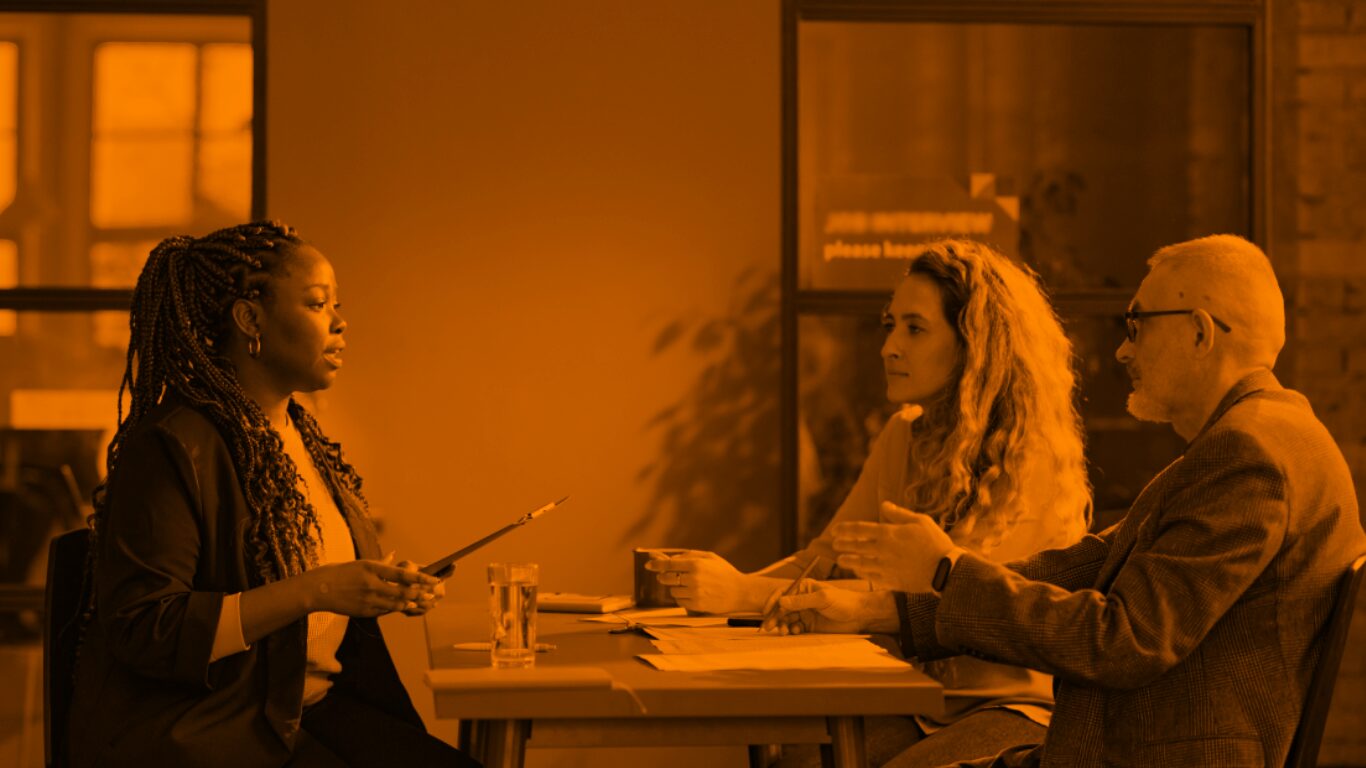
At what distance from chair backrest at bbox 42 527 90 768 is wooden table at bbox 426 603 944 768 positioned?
776 mm

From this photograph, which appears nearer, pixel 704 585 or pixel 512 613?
pixel 512 613

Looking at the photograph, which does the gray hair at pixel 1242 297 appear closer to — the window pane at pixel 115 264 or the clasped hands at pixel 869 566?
the clasped hands at pixel 869 566

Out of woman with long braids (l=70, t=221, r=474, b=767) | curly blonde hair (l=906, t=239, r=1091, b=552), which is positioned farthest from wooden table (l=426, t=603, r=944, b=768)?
curly blonde hair (l=906, t=239, r=1091, b=552)

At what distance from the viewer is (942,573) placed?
7.04 ft

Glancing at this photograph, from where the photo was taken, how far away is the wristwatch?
7.02ft

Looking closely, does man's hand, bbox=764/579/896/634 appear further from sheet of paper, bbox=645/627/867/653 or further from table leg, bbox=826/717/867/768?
table leg, bbox=826/717/867/768

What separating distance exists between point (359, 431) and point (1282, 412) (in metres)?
2.66

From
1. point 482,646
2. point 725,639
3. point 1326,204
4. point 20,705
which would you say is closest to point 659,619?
point 725,639

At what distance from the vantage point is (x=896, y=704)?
73.2 inches

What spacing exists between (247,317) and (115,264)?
74.7 inches

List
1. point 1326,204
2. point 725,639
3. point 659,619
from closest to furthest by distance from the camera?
point 725,639, point 659,619, point 1326,204

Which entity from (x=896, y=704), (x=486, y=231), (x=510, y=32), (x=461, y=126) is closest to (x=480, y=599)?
(x=486, y=231)

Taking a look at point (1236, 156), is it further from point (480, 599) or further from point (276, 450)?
point (276, 450)

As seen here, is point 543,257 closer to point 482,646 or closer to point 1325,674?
point 482,646
